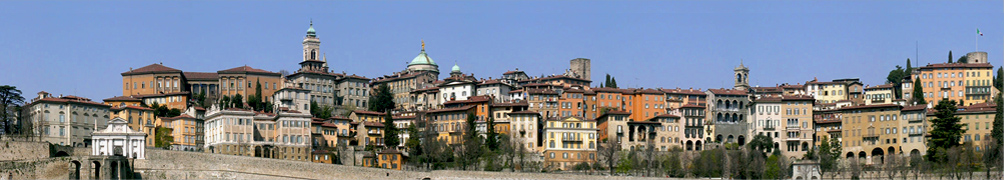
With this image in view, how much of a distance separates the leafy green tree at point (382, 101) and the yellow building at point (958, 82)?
41.0 m

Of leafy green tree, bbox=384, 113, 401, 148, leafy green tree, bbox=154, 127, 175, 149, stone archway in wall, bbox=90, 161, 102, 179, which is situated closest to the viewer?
stone archway in wall, bbox=90, 161, 102, 179

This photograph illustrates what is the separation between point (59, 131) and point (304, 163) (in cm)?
1686

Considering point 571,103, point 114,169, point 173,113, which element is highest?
point 571,103

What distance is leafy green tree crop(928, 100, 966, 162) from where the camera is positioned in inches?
3743

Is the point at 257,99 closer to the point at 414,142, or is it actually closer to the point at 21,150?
the point at 414,142

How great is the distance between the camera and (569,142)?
329 feet

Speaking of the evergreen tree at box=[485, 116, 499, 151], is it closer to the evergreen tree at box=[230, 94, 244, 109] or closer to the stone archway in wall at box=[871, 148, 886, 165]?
the evergreen tree at box=[230, 94, 244, 109]

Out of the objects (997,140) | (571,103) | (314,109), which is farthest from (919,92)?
(314,109)

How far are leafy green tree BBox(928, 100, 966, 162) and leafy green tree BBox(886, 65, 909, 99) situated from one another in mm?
24355

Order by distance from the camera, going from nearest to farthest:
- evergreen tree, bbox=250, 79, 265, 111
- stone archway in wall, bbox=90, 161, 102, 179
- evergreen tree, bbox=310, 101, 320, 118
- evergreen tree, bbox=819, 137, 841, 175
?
stone archway in wall, bbox=90, 161, 102, 179 → evergreen tree, bbox=819, 137, 841, 175 → evergreen tree, bbox=310, 101, 320, 118 → evergreen tree, bbox=250, 79, 265, 111

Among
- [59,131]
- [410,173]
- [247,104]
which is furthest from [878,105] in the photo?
→ [59,131]

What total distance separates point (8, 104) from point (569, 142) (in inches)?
1455

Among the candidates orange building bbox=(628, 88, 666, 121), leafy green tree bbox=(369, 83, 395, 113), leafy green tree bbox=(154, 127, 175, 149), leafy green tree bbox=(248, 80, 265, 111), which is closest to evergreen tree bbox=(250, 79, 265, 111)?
leafy green tree bbox=(248, 80, 265, 111)

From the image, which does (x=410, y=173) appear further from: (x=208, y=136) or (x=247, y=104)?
(x=247, y=104)
